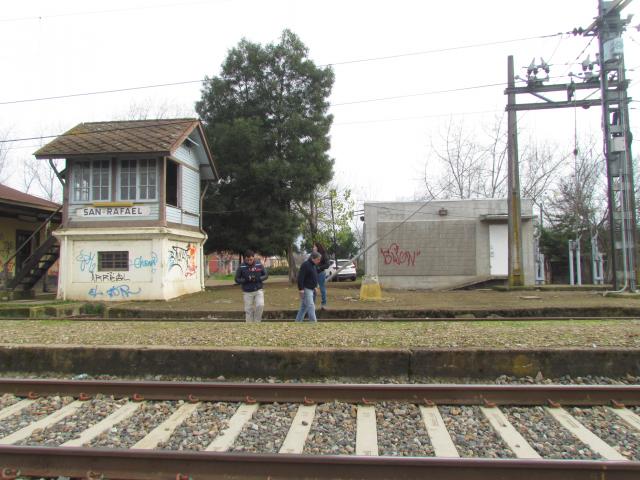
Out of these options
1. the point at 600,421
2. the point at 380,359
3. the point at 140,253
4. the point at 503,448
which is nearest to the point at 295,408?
the point at 380,359

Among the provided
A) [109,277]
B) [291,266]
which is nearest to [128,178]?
[109,277]

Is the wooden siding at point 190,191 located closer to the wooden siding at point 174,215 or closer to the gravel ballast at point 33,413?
the wooden siding at point 174,215

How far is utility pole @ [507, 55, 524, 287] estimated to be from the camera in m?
19.2

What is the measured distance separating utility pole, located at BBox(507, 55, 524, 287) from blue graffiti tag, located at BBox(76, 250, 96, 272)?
1631 cm

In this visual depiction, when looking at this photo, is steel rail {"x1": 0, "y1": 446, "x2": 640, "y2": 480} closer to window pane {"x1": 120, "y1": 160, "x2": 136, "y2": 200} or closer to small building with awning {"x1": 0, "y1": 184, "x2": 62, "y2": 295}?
window pane {"x1": 120, "y1": 160, "x2": 136, "y2": 200}

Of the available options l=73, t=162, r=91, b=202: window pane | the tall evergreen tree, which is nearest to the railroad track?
l=73, t=162, r=91, b=202: window pane

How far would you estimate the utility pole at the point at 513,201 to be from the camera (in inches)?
755

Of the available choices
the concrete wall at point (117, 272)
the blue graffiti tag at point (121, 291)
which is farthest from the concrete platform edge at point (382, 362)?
the blue graffiti tag at point (121, 291)

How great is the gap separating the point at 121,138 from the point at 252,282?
11.8 m

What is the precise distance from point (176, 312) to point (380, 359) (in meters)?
9.14

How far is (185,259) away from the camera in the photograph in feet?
63.3

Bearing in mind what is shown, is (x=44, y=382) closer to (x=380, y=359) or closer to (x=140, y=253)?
(x=380, y=359)

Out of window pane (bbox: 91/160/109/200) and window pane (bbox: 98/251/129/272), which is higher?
window pane (bbox: 91/160/109/200)

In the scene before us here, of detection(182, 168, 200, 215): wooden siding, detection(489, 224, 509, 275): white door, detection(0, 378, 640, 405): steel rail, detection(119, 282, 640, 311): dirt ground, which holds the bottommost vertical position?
detection(0, 378, 640, 405): steel rail
